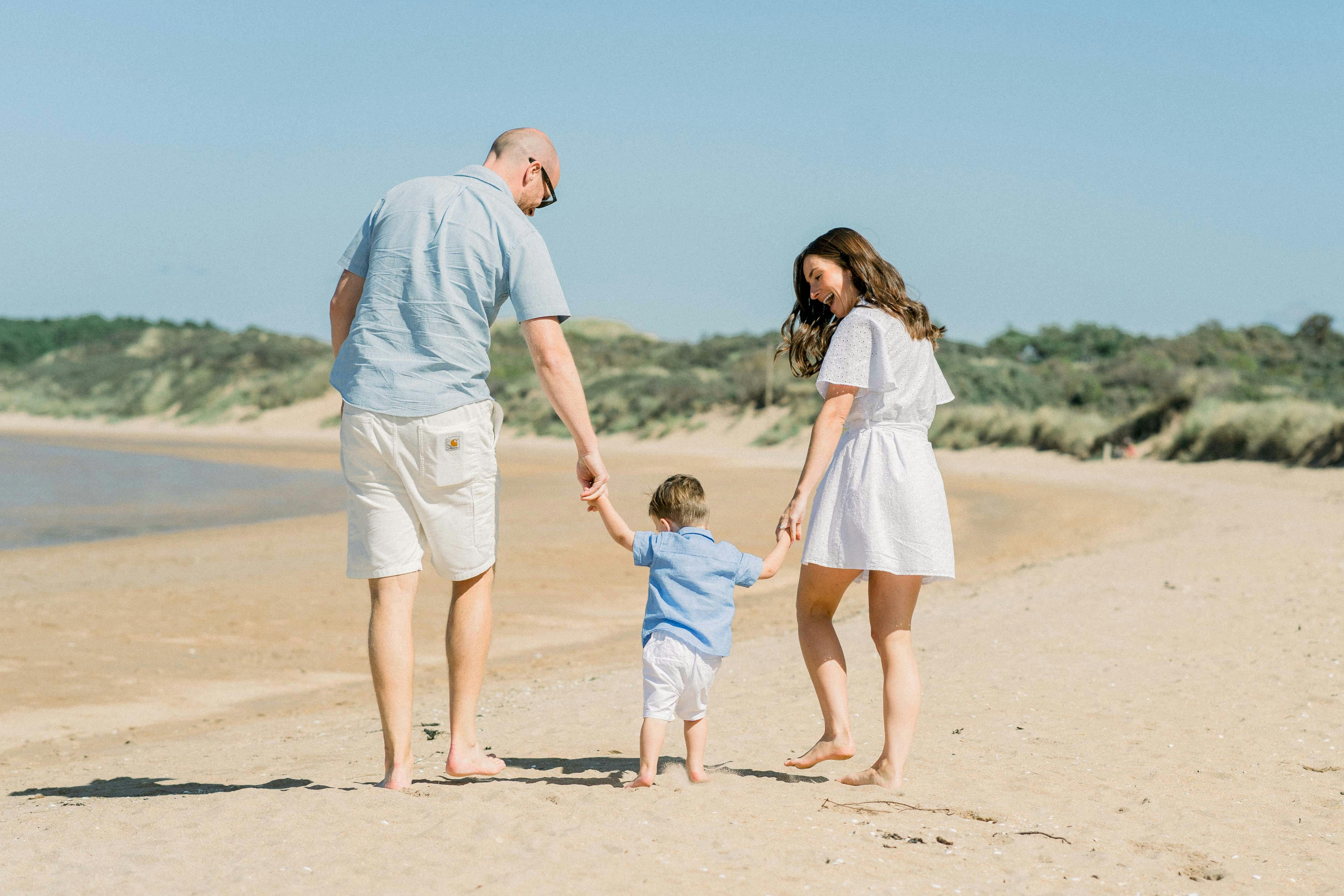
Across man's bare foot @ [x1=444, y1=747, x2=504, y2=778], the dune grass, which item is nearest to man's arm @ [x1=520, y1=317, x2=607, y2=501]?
man's bare foot @ [x1=444, y1=747, x2=504, y2=778]

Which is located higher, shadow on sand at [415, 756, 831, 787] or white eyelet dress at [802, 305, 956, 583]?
white eyelet dress at [802, 305, 956, 583]

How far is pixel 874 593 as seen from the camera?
377 cm

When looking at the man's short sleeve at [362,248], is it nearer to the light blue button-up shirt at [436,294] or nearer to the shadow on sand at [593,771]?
the light blue button-up shirt at [436,294]

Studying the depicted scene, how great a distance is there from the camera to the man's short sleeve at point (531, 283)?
3.51 metres

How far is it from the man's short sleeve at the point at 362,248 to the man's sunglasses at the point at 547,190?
498 millimetres

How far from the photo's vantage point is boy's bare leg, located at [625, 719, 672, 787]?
3.60 m

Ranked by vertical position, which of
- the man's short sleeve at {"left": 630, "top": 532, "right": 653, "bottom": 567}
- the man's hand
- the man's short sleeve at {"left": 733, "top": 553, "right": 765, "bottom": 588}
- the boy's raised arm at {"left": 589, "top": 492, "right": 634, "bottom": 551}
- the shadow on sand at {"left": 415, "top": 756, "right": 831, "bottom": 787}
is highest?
the man's hand

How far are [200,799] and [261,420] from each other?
47345mm

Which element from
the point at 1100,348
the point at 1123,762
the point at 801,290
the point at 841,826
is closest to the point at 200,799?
the point at 841,826

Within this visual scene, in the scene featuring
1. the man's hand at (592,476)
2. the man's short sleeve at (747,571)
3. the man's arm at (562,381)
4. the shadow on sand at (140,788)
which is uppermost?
the man's arm at (562,381)

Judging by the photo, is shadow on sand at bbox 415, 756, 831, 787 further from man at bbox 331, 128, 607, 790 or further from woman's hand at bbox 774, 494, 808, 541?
woman's hand at bbox 774, 494, 808, 541

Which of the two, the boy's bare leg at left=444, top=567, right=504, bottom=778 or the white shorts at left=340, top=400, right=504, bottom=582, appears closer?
the white shorts at left=340, top=400, right=504, bottom=582

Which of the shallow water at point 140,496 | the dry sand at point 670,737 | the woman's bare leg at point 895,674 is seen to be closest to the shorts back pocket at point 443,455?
the dry sand at point 670,737

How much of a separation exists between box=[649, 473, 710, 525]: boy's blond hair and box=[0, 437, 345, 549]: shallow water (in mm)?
11479
